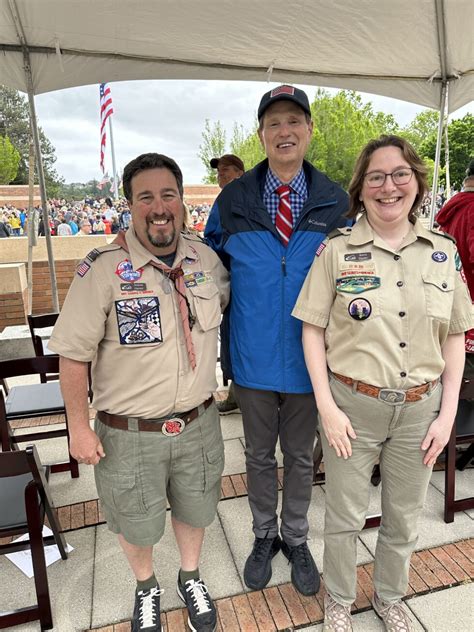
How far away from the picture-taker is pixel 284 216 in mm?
1746

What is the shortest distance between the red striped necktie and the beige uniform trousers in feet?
1.97

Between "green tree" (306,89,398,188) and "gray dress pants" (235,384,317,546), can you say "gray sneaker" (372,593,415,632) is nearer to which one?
"gray dress pants" (235,384,317,546)

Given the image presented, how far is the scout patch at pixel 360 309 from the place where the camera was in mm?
1386

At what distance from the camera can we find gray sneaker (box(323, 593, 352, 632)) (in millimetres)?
1625

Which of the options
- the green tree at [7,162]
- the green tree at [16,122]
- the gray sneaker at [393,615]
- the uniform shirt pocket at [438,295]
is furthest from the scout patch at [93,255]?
the green tree at [16,122]

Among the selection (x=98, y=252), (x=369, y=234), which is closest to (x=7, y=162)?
(x=98, y=252)

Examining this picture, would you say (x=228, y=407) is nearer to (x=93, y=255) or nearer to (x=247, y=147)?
(x=93, y=255)

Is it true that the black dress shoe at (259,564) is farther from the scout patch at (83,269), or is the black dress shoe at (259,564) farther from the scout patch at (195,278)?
the scout patch at (83,269)

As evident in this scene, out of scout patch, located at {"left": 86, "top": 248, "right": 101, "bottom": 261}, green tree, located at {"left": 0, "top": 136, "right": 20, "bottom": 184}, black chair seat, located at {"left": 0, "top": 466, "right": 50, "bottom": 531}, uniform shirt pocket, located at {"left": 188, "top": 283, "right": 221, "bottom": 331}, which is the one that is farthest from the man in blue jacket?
green tree, located at {"left": 0, "top": 136, "right": 20, "bottom": 184}

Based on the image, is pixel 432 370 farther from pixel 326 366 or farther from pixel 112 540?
pixel 112 540

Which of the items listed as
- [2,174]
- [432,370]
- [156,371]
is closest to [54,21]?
[156,371]

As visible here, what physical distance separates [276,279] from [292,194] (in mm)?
383

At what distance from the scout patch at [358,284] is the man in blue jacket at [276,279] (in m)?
0.26

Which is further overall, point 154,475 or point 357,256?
point 154,475
